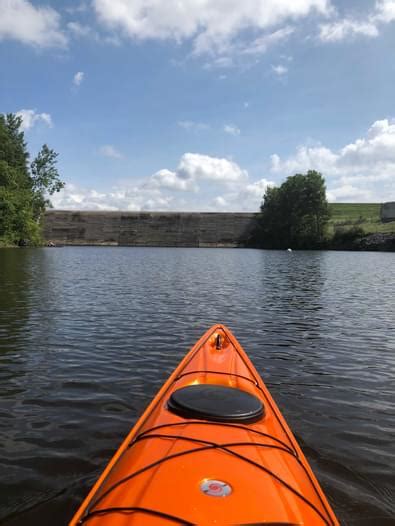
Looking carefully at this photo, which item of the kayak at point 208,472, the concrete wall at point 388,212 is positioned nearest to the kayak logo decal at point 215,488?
the kayak at point 208,472

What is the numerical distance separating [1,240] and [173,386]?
185ft

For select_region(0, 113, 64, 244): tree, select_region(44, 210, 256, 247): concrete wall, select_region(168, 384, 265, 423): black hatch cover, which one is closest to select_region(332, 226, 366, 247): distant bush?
select_region(44, 210, 256, 247): concrete wall

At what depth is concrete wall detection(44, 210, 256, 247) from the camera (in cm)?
9519

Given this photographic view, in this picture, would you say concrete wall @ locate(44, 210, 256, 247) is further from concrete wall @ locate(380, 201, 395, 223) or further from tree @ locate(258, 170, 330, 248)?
concrete wall @ locate(380, 201, 395, 223)

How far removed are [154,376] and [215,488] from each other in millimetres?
5102

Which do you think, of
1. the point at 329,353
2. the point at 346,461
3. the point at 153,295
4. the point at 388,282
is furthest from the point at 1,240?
the point at 346,461

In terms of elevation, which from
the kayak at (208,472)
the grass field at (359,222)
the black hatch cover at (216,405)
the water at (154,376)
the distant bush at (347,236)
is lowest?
the water at (154,376)

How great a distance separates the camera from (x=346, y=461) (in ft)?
17.1

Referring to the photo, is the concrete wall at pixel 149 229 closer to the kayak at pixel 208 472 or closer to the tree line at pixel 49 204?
the tree line at pixel 49 204

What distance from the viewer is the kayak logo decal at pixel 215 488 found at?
9.92 feet

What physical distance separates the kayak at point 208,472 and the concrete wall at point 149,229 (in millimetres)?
88390

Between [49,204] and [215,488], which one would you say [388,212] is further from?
[215,488]

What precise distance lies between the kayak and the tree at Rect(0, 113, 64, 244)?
56181 mm

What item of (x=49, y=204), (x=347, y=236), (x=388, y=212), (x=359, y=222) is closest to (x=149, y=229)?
(x=49, y=204)
